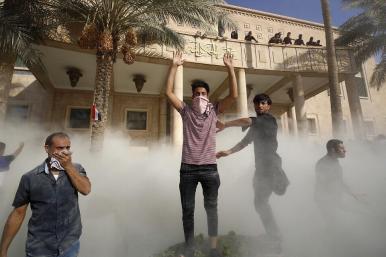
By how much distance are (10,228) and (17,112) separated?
52.2ft

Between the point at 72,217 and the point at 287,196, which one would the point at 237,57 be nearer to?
the point at 287,196

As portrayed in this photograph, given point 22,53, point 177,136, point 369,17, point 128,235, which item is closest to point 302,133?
point 177,136

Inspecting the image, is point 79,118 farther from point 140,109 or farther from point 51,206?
point 51,206

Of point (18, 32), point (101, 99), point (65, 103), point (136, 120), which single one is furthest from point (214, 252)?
point (65, 103)

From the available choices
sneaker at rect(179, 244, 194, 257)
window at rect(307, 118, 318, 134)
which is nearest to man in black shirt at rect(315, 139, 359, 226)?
sneaker at rect(179, 244, 194, 257)

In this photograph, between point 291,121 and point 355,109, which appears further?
point 291,121

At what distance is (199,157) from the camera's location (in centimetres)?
260

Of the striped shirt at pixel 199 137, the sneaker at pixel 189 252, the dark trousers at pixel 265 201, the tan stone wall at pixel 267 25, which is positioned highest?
the tan stone wall at pixel 267 25

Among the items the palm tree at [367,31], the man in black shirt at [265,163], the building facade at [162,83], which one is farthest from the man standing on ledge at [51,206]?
the palm tree at [367,31]

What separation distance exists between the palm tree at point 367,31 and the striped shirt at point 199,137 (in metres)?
15.6

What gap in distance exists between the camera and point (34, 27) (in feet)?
27.4

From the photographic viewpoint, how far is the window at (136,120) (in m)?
16.6

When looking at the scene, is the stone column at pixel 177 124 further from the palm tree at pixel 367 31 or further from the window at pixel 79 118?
the palm tree at pixel 367 31

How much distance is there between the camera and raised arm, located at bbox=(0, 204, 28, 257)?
2.01m
